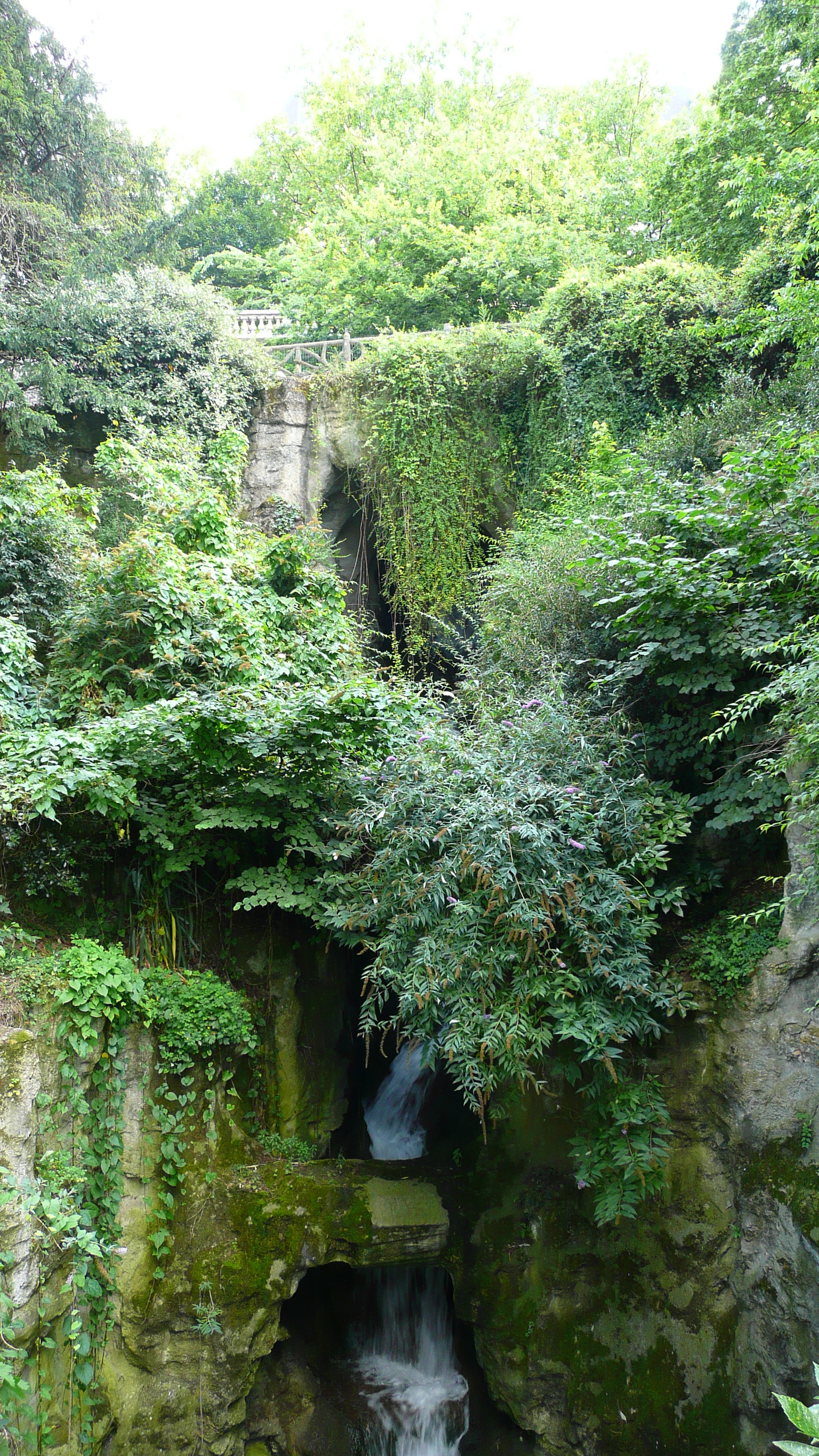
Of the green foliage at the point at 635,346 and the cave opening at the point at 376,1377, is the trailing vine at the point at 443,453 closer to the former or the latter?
the green foliage at the point at 635,346

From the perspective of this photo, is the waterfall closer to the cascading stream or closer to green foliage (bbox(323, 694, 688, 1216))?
the cascading stream

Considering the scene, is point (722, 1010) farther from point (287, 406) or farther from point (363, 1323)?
point (287, 406)

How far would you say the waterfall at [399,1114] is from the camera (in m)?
7.36

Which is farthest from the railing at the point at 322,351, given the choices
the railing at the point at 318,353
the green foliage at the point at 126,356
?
the green foliage at the point at 126,356

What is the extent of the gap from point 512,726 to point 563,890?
1218 millimetres

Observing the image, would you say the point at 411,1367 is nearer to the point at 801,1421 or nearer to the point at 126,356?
the point at 801,1421

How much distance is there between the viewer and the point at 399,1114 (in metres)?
7.62

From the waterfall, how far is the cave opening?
0.94 meters

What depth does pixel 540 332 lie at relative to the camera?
1090cm

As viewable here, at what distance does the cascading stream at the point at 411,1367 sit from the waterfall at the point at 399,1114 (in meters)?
0.02

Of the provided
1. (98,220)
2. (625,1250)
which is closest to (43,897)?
(625,1250)

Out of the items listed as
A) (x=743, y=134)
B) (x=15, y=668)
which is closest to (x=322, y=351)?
(x=743, y=134)

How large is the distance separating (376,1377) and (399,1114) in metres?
1.94

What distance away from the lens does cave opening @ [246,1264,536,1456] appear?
5.59 m
